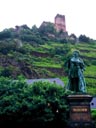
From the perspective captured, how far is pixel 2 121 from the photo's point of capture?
4312 centimetres

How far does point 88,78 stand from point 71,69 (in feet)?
275

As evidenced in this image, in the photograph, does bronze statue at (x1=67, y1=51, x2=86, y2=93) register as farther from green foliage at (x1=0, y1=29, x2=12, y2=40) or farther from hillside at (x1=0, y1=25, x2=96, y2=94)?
green foliage at (x1=0, y1=29, x2=12, y2=40)

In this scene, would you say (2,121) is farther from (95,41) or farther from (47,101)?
(95,41)

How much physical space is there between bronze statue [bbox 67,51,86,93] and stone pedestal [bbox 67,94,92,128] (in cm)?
147

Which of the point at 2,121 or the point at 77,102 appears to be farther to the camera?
the point at 2,121

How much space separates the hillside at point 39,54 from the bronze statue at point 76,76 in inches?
2281

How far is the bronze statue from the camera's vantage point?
1092 inches

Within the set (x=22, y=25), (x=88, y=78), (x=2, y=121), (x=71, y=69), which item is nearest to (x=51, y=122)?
(x=2, y=121)

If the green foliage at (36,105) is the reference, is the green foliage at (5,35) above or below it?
above

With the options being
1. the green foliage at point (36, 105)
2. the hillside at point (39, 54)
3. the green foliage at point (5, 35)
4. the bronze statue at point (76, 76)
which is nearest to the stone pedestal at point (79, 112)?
the bronze statue at point (76, 76)

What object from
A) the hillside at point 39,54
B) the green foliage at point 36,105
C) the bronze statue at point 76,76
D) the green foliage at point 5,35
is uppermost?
the green foliage at point 5,35

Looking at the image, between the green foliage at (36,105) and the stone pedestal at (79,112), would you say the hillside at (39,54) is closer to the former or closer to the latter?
the green foliage at (36,105)

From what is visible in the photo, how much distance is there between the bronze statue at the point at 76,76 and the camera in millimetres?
27734

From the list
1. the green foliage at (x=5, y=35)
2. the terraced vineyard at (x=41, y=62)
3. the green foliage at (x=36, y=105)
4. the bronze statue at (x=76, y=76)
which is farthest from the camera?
the green foliage at (x=5, y=35)
